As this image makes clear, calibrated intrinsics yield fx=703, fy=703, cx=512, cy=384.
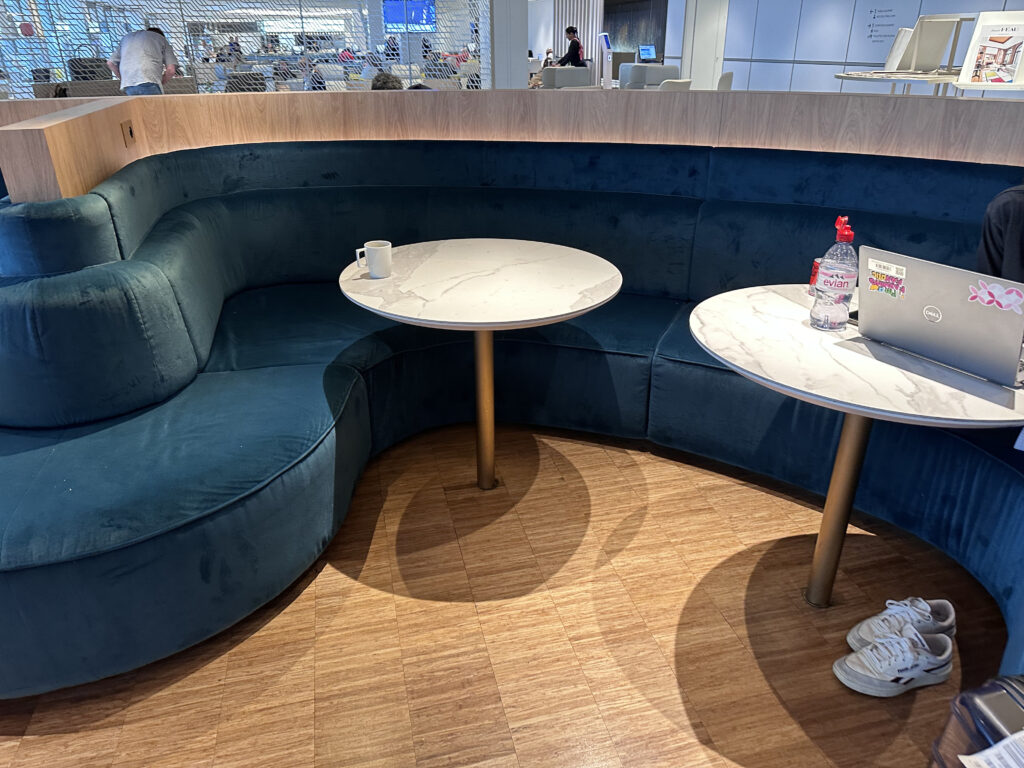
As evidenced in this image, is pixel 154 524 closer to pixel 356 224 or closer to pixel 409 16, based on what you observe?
pixel 356 224

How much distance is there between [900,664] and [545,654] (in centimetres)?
80

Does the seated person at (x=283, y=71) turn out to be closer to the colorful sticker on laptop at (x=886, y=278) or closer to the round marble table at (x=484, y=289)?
the round marble table at (x=484, y=289)

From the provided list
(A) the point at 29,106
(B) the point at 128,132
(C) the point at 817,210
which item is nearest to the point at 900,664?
(C) the point at 817,210

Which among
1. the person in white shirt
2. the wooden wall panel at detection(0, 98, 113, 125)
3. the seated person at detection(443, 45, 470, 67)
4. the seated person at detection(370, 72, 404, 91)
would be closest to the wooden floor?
the wooden wall panel at detection(0, 98, 113, 125)

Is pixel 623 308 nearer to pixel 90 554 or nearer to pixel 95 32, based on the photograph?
pixel 90 554

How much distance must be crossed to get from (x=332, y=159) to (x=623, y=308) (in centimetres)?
132

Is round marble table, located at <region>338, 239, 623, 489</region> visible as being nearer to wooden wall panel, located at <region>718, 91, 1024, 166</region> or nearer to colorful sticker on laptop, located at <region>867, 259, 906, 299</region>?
colorful sticker on laptop, located at <region>867, 259, 906, 299</region>

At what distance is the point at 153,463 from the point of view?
5.30ft

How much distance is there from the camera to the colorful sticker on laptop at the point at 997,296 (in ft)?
4.02

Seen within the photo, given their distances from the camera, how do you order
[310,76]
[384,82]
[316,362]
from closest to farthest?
1. [316,362]
2. [384,82]
3. [310,76]

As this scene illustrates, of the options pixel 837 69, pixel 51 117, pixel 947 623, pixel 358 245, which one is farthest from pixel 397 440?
pixel 837 69

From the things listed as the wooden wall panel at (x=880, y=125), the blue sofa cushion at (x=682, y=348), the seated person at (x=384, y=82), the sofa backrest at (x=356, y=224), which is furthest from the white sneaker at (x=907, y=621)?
the seated person at (x=384, y=82)

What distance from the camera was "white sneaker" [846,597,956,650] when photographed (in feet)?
5.36

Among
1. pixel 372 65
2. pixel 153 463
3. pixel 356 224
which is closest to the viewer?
pixel 153 463
